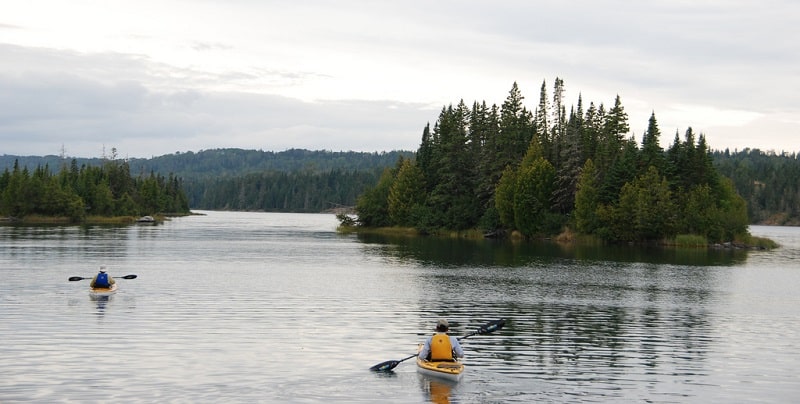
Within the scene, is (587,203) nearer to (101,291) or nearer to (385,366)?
(101,291)

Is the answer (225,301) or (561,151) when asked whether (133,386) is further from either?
(561,151)

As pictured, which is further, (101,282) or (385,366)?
(101,282)

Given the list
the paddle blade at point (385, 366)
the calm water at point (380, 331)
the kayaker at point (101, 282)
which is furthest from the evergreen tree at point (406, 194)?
the paddle blade at point (385, 366)

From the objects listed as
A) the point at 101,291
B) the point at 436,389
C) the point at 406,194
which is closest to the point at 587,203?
the point at 406,194

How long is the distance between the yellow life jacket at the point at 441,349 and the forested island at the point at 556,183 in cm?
9319

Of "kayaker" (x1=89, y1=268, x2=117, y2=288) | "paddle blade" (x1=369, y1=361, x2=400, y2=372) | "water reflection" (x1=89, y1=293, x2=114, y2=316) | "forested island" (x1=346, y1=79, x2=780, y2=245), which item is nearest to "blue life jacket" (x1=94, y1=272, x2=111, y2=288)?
Answer: "kayaker" (x1=89, y1=268, x2=117, y2=288)

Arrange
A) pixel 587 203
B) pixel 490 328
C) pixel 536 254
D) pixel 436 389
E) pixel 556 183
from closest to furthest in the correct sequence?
pixel 436 389, pixel 490 328, pixel 536 254, pixel 587 203, pixel 556 183

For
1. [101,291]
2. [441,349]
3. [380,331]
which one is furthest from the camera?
[101,291]

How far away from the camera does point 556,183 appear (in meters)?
132

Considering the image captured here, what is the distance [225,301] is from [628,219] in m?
83.0

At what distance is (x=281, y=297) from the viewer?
50188 millimetres

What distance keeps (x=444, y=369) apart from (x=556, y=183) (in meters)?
108

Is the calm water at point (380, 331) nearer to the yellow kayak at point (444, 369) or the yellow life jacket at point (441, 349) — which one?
the yellow kayak at point (444, 369)

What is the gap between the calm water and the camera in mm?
26406
